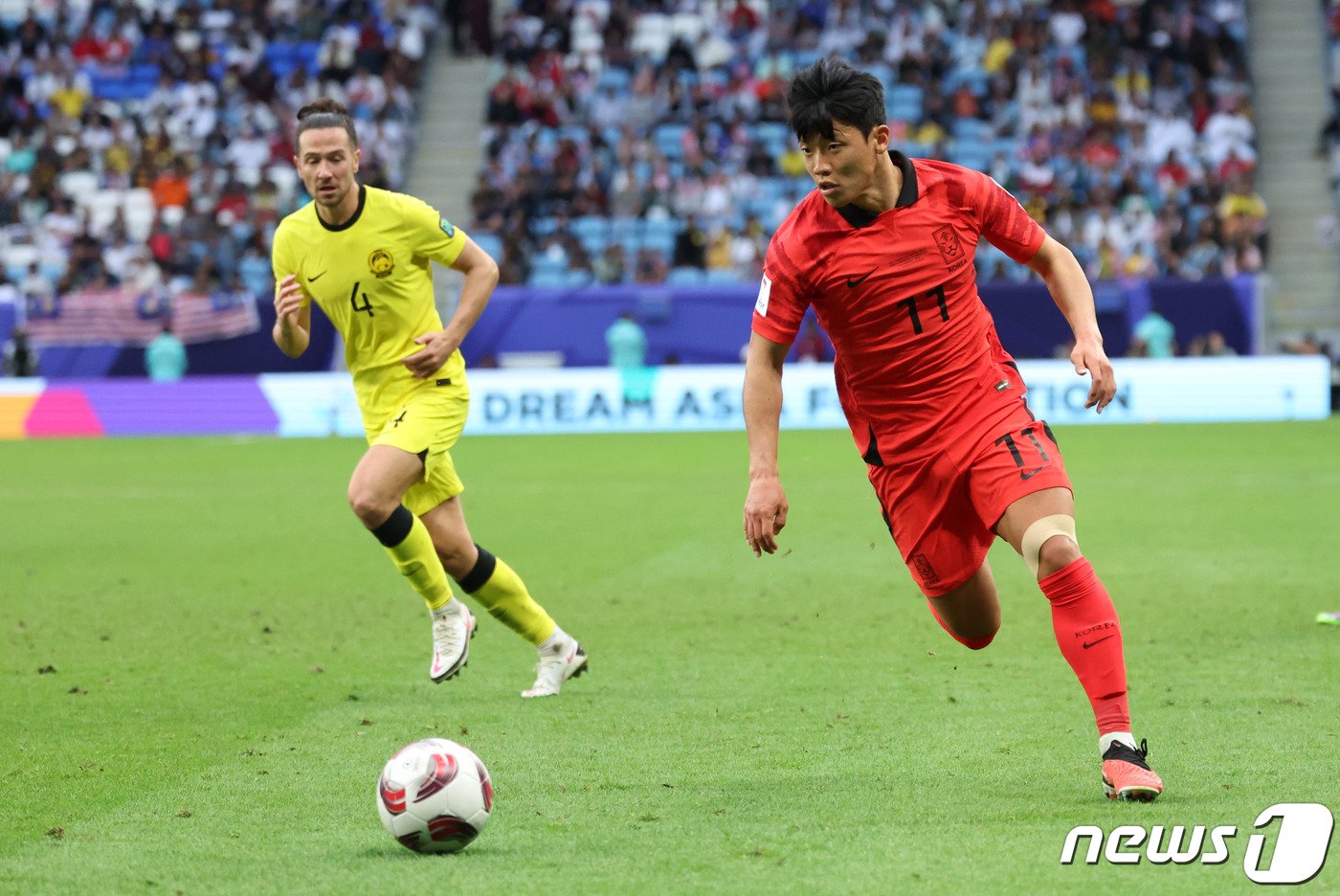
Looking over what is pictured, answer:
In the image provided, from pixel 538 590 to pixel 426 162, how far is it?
72.1 ft

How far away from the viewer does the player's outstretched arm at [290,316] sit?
7023 mm

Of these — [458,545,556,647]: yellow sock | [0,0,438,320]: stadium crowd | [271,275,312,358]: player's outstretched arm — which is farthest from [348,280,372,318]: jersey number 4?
[0,0,438,320]: stadium crowd

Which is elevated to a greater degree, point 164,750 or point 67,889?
point 67,889

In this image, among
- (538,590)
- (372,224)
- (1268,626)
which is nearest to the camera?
(372,224)

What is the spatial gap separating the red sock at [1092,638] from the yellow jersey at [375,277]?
3256mm

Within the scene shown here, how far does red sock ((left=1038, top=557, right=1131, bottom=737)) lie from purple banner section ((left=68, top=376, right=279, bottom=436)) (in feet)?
66.6

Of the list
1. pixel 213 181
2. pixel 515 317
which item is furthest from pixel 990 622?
pixel 213 181

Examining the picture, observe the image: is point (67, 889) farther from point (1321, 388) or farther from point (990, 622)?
point (1321, 388)

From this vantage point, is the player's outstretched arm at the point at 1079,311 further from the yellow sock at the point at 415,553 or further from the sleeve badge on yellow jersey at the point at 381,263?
the sleeve badge on yellow jersey at the point at 381,263

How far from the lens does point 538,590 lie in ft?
34.0

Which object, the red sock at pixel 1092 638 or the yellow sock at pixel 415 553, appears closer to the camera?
the red sock at pixel 1092 638

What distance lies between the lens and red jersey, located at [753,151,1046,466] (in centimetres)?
532

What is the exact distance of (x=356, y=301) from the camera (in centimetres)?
737

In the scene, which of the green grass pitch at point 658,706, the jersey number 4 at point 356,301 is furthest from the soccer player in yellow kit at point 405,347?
the green grass pitch at point 658,706
